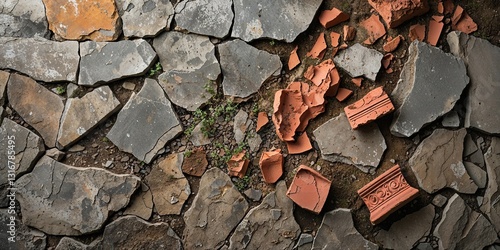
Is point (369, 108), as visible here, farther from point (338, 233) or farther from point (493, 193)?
point (493, 193)

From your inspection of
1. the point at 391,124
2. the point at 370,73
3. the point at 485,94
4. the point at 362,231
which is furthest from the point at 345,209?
the point at 485,94

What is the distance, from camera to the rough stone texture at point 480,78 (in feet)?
10.9

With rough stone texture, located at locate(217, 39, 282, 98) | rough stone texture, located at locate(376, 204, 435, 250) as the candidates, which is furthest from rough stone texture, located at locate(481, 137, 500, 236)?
rough stone texture, located at locate(217, 39, 282, 98)

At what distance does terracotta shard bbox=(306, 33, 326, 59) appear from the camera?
3.42 meters

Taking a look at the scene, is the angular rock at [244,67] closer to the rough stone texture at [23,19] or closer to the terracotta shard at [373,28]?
the terracotta shard at [373,28]

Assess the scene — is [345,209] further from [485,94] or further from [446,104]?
[485,94]

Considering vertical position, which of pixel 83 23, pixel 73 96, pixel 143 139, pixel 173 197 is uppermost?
pixel 83 23

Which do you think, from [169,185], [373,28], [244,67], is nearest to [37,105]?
[169,185]

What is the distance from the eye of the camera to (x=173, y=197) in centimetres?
335

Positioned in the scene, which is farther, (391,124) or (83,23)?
(83,23)

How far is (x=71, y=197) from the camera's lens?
3338 millimetres

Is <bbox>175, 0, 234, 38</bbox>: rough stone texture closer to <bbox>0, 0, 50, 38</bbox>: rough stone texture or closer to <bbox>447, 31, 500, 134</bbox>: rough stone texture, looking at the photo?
<bbox>0, 0, 50, 38</bbox>: rough stone texture

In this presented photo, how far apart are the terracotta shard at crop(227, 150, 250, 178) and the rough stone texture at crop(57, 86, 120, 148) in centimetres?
77

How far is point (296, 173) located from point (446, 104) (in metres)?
0.96
